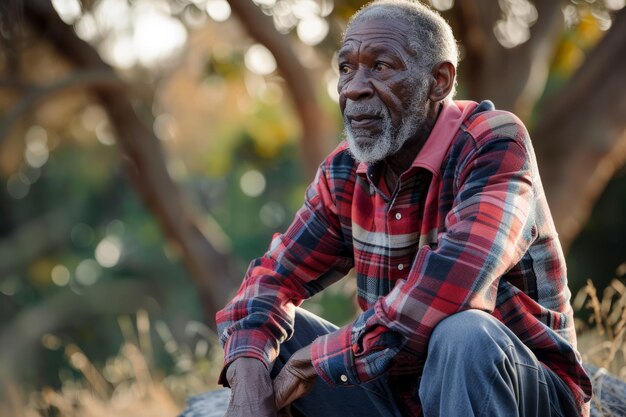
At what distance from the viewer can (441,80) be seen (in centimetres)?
321

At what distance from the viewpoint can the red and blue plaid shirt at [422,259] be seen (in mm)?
2719

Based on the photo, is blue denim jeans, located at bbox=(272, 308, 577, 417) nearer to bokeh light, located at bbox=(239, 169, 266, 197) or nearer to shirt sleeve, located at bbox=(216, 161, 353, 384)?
shirt sleeve, located at bbox=(216, 161, 353, 384)

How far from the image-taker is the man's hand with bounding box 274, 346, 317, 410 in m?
3.00

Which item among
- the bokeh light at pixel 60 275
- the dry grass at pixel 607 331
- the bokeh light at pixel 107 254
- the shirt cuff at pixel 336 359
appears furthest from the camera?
the bokeh light at pixel 107 254

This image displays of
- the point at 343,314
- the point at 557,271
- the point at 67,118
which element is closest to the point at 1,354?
the point at 343,314

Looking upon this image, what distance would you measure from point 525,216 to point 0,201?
24899 mm

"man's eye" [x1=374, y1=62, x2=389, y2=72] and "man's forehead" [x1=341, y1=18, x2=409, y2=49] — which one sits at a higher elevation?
"man's forehead" [x1=341, y1=18, x2=409, y2=49]

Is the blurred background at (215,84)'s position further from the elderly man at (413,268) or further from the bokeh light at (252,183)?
the bokeh light at (252,183)

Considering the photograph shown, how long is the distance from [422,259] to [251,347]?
2.37 feet

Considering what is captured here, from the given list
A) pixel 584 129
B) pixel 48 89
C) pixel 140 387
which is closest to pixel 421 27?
pixel 140 387

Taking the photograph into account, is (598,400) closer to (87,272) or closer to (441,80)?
(441,80)

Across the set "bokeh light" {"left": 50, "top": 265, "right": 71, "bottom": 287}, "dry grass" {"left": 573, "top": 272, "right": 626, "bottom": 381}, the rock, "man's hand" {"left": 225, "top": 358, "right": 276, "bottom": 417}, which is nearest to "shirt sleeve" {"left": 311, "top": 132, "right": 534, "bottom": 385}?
"man's hand" {"left": 225, "top": 358, "right": 276, "bottom": 417}

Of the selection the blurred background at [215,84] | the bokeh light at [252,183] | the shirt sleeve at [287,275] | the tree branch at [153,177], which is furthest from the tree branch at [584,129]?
the bokeh light at [252,183]

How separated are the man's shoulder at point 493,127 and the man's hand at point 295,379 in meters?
0.80
